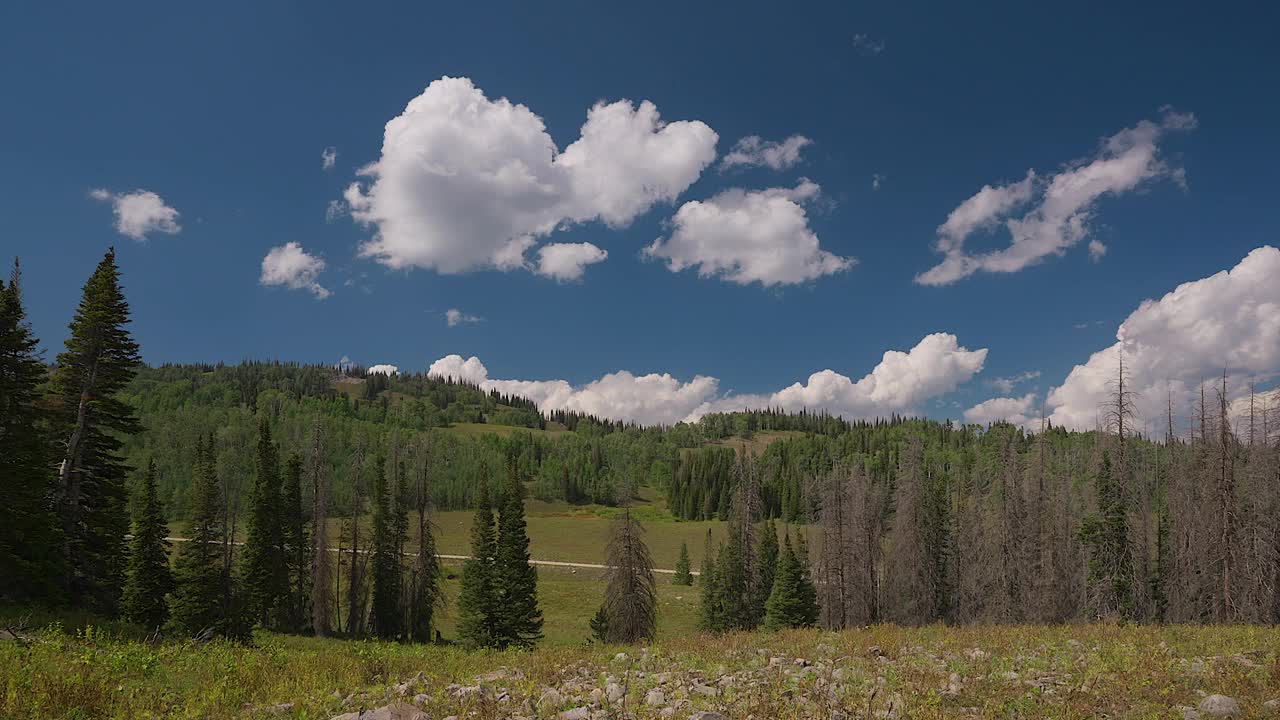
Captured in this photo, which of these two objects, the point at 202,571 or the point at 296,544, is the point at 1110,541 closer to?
the point at 202,571

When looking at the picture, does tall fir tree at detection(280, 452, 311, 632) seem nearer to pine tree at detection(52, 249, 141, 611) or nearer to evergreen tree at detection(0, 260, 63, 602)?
pine tree at detection(52, 249, 141, 611)

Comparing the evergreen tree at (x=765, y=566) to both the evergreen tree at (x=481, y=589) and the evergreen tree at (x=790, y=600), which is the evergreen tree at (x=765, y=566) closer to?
the evergreen tree at (x=790, y=600)

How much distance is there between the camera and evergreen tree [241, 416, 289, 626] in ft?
136

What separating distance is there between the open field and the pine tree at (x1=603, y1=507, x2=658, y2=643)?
24.5m

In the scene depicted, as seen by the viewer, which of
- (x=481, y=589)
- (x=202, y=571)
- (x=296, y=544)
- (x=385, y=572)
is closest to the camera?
(x=202, y=571)

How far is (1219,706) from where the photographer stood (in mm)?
8406

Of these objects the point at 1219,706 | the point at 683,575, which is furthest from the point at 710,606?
the point at 1219,706

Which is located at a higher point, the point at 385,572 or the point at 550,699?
the point at 550,699

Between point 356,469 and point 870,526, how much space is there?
143 feet

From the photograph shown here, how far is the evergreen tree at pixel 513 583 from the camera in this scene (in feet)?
139

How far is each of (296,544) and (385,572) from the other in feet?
22.7

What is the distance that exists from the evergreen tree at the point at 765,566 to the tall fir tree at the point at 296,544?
36.5 meters

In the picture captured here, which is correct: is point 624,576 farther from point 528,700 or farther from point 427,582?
point 528,700

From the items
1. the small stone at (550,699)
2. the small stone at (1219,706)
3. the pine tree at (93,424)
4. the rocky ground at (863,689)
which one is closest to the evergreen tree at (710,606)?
the pine tree at (93,424)
